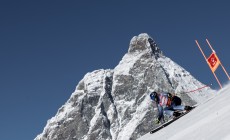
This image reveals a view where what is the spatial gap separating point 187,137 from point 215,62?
14981 millimetres

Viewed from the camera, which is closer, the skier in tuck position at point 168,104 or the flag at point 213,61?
the skier in tuck position at point 168,104

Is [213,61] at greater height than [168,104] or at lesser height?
greater

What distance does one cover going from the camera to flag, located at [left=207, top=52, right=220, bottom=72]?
2687cm

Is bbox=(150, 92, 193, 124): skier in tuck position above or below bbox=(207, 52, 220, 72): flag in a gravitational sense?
below

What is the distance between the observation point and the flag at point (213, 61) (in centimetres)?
2687

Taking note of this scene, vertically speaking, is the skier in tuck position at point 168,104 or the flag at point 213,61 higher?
the flag at point 213,61

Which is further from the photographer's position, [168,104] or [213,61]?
[213,61]

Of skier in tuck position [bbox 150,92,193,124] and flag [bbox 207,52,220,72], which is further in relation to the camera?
flag [bbox 207,52,220,72]

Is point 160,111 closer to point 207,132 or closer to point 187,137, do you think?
point 187,137

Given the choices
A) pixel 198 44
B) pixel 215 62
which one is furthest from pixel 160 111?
pixel 198 44

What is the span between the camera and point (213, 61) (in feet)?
89.6

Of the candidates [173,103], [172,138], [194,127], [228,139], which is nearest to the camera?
[228,139]

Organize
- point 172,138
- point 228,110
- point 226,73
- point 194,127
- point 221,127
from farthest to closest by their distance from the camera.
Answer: point 226,73
point 172,138
point 194,127
point 228,110
point 221,127

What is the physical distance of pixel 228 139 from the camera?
8922mm
